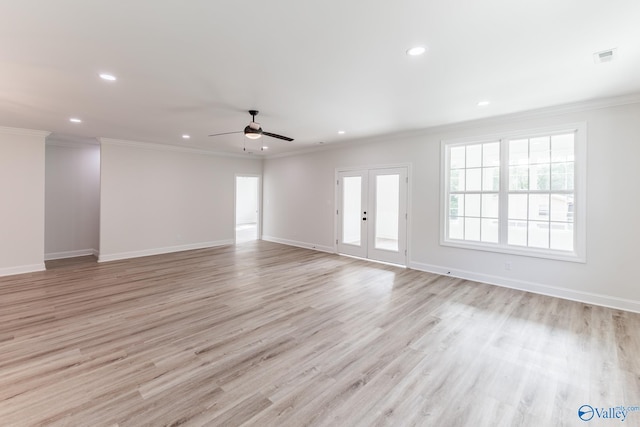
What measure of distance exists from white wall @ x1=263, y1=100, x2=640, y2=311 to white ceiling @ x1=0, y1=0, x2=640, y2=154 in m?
0.44

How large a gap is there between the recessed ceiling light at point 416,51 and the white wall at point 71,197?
720 centimetres

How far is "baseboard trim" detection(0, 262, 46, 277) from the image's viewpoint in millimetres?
5281

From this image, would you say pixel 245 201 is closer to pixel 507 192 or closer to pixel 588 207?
pixel 507 192

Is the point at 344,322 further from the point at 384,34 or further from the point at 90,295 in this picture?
the point at 90,295

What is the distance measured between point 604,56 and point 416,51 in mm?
1784

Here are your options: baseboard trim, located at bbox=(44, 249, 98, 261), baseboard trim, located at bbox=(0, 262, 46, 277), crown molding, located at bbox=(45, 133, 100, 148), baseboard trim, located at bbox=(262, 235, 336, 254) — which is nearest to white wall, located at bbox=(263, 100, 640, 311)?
baseboard trim, located at bbox=(262, 235, 336, 254)

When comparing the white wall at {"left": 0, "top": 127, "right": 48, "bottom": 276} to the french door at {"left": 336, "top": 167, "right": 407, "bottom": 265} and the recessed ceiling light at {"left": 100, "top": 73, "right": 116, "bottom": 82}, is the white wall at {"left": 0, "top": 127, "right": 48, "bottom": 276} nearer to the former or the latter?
the recessed ceiling light at {"left": 100, "top": 73, "right": 116, "bottom": 82}

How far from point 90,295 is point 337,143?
5.61 m

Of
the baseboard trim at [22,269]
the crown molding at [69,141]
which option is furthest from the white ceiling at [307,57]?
the baseboard trim at [22,269]

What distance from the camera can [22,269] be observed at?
5.45 m

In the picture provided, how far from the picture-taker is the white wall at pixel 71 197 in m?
6.55

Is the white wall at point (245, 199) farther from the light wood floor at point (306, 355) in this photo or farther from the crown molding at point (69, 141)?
the light wood floor at point (306, 355)

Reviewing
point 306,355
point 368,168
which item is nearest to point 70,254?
point 306,355

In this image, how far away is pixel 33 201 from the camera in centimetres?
554
